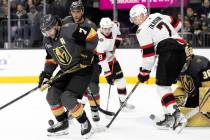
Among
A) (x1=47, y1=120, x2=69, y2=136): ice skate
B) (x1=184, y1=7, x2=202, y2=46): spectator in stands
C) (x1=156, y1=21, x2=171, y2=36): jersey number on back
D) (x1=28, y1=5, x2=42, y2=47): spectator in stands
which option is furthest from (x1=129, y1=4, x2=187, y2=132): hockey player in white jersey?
(x1=28, y1=5, x2=42, y2=47): spectator in stands

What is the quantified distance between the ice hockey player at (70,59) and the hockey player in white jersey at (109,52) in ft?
3.16

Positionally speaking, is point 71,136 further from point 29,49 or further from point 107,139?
point 29,49

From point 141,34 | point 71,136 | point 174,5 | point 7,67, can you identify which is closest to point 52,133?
point 71,136

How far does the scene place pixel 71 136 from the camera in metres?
4.04

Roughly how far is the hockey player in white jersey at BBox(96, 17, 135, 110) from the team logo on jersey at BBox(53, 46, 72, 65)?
38.8 inches

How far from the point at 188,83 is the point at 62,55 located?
45.5 inches

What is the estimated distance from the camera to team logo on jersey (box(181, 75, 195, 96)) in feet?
14.2

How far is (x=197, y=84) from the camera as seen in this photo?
4.33 m

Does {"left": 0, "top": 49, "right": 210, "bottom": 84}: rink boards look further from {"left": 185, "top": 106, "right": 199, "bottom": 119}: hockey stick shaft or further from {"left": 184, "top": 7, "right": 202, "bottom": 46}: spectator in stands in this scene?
{"left": 185, "top": 106, "right": 199, "bottom": 119}: hockey stick shaft

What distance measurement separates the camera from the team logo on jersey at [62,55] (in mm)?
3891

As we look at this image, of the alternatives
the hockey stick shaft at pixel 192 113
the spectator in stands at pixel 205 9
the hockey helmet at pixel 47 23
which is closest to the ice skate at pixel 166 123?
the hockey stick shaft at pixel 192 113

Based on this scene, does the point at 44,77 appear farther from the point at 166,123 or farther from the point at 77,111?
the point at 166,123

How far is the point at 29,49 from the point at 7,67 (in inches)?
17.2

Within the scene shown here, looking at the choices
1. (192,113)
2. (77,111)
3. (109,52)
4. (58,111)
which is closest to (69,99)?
(77,111)
